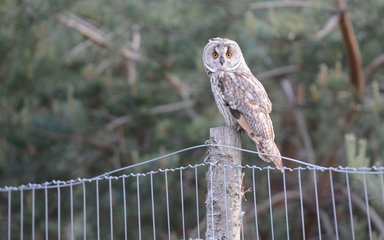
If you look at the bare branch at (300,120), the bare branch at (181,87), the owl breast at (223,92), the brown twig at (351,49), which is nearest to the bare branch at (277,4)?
the brown twig at (351,49)

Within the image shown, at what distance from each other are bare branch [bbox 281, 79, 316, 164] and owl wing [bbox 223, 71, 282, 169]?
309cm

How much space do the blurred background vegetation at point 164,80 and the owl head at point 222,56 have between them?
2.04m

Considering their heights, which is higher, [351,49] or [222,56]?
[351,49]

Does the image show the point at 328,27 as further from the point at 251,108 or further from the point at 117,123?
the point at 251,108

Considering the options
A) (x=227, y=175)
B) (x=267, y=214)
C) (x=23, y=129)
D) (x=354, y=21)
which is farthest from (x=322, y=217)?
(x=227, y=175)

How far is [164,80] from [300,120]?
5.29ft

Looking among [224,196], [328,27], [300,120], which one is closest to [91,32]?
[300,120]

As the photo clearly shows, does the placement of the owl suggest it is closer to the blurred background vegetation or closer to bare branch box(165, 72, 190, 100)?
the blurred background vegetation

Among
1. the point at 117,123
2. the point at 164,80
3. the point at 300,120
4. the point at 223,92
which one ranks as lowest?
the point at 223,92

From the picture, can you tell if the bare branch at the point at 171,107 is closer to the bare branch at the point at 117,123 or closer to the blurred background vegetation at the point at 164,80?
the blurred background vegetation at the point at 164,80

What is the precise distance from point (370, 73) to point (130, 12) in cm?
256

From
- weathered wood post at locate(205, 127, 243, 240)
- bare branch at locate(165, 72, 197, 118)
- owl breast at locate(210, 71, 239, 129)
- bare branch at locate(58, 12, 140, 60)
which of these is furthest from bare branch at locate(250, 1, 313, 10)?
weathered wood post at locate(205, 127, 243, 240)

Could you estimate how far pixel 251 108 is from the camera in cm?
424

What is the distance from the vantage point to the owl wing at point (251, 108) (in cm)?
408
